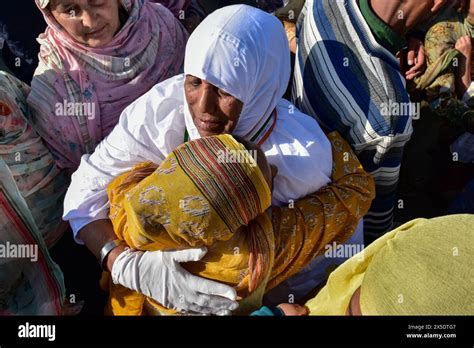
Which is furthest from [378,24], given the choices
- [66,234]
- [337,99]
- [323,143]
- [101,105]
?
[66,234]

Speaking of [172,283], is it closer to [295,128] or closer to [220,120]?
[220,120]

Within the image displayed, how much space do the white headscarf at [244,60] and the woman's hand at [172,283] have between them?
331 millimetres

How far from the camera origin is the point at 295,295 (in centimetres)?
187

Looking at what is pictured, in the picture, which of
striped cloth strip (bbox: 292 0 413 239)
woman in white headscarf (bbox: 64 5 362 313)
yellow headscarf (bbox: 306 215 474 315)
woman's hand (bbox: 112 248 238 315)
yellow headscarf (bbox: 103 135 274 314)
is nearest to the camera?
yellow headscarf (bbox: 306 215 474 315)

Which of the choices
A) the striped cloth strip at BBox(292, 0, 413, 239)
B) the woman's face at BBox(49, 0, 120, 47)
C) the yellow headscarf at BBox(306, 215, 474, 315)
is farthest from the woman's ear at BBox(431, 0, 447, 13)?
the woman's face at BBox(49, 0, 120, 47)

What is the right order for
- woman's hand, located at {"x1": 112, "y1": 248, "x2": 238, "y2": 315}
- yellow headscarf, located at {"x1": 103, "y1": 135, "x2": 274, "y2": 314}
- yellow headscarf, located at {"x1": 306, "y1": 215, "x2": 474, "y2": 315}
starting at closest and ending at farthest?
yellow headscarf, located at {"x1": 306, "y1": 215, "x2": 474, "y2": 315}
yellow headscarf, located at {"x1": 103, "y1": 135, "x2": 274, "y2": 314}
woman's hand, located at {"x1": 112, "y1": 248, "x2": 238, "y2": 315}

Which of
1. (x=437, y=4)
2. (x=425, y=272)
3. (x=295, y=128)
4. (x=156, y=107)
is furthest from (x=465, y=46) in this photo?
(x=425, y=272)

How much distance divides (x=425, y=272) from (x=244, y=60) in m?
0.66

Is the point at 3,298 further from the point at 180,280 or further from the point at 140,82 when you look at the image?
the point at 140,82

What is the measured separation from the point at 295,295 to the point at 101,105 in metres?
0.75

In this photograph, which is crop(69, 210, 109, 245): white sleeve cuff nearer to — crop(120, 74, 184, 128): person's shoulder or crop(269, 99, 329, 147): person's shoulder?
crop(120, 74, 184, 128): person's shoulder

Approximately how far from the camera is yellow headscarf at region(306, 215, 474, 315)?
4.20 ft

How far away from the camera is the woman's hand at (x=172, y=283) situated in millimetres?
1550
